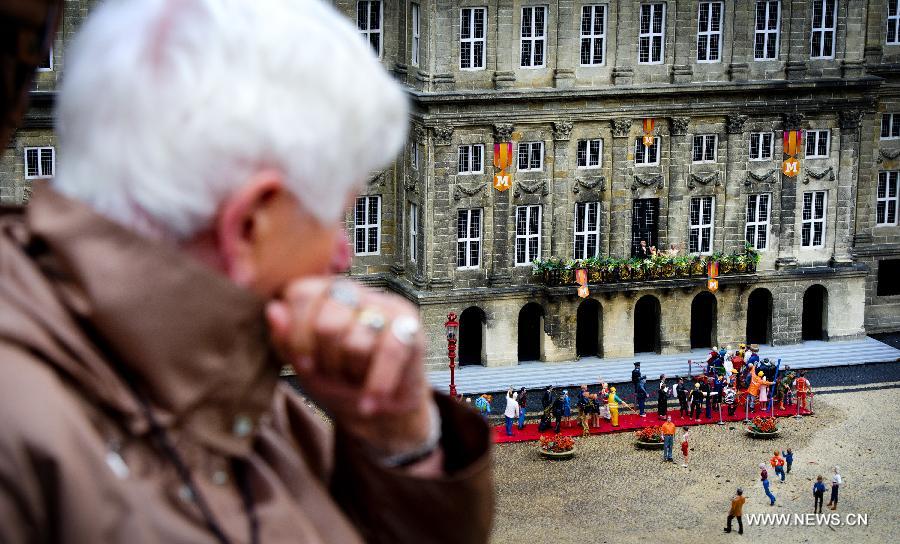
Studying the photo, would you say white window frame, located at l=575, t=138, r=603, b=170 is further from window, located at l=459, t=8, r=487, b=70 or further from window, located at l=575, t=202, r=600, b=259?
window, located at l=459, t=8, r=487, b=70

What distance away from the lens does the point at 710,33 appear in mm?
56219

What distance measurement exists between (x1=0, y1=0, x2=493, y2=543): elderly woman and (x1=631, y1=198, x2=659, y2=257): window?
52.7 meters

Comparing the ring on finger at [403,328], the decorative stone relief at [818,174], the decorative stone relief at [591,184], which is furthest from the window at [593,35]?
the ring on finger at [403,328]

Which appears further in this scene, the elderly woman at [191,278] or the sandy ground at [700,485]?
the sandy ground at [700,485]

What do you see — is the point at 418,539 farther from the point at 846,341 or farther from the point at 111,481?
the point at 846,341

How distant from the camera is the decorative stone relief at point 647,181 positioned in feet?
183

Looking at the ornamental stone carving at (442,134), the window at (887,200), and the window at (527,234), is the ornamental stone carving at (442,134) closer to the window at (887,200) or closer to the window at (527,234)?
the window at (527,234)

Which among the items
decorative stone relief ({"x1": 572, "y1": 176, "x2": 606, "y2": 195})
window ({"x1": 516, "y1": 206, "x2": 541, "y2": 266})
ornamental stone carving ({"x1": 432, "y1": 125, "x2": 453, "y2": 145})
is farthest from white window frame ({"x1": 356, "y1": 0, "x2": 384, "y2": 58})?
decorative stone relief ({"x1": 572, "y1": 176, "x2": 606, "y2": 195})

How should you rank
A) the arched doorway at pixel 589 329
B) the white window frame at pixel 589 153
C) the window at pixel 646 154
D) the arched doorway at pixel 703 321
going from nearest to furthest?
the white window frame at pixel 589 153
the window at pixel 646 154
the arched doorway at pixel 589 329
the arched doorway at pixel 703 321

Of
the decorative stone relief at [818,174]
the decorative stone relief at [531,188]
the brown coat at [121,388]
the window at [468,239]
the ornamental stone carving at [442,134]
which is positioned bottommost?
the window at [468,239]

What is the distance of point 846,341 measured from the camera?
59094mm

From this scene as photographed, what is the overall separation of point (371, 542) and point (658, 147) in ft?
173

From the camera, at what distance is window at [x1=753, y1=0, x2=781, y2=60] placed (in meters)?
56.6

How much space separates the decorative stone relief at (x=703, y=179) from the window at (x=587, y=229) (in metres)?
3.41
